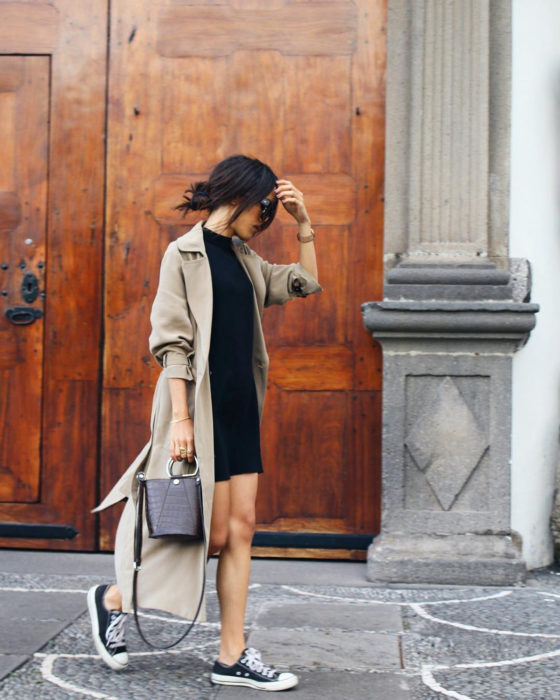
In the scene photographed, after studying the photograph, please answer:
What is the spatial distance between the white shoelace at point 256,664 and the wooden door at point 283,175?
1894 millimetres

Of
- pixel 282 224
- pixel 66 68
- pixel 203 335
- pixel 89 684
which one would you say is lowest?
pixel 89 684

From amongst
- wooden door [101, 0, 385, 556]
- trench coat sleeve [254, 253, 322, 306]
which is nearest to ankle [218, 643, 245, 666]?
trench coat sleeve [254, 253, 322, 306]

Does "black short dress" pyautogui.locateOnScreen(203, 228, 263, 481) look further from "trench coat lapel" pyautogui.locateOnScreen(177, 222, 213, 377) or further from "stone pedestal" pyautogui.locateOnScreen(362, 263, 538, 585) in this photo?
"stone pedestal" pyautogui.locateOnScreen(362, 263, 538, 585)


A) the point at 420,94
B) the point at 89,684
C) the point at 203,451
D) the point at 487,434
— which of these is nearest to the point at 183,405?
the point at 203,451

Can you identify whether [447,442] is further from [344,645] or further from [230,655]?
[230,655]

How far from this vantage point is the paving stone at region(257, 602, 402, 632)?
3998 mm

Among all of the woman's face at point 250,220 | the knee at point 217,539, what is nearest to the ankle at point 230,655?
the knee at point 217,539

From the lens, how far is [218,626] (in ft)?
13.0

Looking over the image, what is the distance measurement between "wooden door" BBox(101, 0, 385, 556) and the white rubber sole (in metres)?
1.94

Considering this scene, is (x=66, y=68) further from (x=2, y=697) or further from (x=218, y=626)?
(x=2, y=697)

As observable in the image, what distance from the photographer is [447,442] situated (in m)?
4.80

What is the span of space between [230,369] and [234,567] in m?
0.66

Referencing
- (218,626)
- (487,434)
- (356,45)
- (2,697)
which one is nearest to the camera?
(2,697)

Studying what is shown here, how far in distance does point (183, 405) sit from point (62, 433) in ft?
7.59
